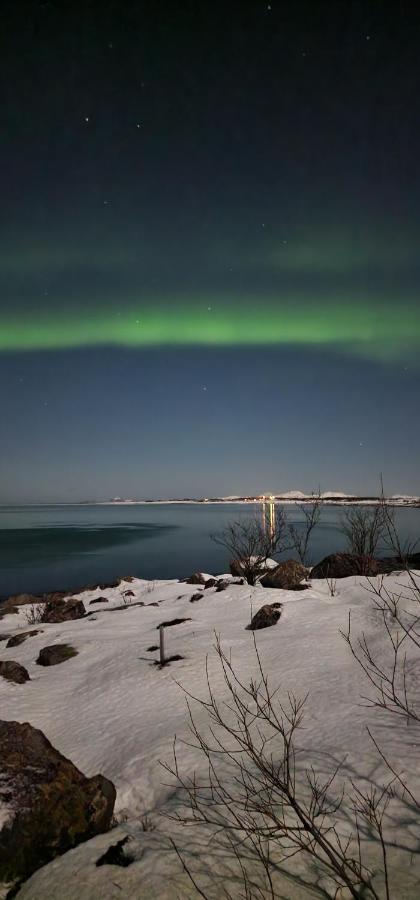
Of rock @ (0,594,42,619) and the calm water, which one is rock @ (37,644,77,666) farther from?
the calm water

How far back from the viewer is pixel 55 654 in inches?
471

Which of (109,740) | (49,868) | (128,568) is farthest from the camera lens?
(128,568)

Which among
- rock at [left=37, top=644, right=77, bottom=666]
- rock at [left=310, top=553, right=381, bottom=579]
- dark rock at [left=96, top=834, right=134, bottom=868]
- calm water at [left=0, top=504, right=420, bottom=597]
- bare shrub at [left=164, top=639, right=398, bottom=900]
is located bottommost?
calm water at [left=0, top=504, right=420, bottom=597]

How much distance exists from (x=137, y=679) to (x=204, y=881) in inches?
250

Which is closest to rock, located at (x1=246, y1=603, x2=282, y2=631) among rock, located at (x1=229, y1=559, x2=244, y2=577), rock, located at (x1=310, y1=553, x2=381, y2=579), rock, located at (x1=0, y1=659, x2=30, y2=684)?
rock, located at (x1=0, y1=659, x2=30, y2=684)

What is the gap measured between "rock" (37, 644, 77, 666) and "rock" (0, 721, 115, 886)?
671 centimetres

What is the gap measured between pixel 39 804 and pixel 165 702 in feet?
14.2

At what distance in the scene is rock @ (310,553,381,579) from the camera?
60.7ft

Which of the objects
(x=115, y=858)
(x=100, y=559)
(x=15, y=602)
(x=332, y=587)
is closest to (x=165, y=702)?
(x=115, y=858)

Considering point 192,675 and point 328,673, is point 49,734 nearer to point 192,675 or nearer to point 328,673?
point 192,675

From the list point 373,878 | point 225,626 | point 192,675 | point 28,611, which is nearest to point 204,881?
point 373,878

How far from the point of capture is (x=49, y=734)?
8.05 meters

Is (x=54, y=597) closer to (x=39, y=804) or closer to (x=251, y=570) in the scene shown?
(x=251, y=570)

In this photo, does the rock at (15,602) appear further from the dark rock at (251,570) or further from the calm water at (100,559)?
the dark rock at (251,570)
